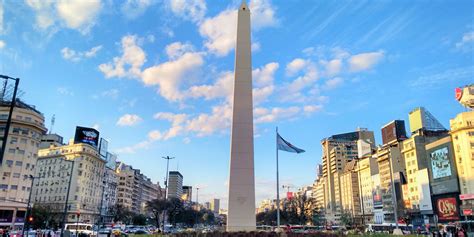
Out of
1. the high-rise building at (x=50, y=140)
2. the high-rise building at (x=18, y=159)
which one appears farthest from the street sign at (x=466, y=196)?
the high-rise building at (x=50, y=140)

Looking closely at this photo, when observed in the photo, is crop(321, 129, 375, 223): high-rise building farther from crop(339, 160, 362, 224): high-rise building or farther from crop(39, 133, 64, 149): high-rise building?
crop(39, 133, 64, 149): high-rise building

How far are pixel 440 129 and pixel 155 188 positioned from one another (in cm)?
12645

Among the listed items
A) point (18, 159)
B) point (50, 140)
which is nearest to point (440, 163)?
point (18, 159)

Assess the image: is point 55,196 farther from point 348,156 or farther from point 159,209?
point 348,156

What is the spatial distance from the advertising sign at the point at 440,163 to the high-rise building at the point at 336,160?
2294 inches

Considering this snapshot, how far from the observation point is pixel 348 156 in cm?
15050

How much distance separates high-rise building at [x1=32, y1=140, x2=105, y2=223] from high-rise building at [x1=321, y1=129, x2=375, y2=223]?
88893mm

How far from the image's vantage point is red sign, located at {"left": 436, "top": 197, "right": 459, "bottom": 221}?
70812mm

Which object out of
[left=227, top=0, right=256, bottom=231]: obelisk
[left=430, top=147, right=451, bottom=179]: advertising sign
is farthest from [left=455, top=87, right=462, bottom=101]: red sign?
[left=227, top=0, right=256, bottom=231]: obelisk

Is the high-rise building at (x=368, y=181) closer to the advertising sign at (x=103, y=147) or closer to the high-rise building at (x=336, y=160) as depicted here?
the high-rise building at (x=336, y=160)

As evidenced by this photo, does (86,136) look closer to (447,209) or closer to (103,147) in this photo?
(103,147)

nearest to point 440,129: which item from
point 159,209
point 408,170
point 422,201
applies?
point 408,170

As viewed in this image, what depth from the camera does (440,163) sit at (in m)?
76.1

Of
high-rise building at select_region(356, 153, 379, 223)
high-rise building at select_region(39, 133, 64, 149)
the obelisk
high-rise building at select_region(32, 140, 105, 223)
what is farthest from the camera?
high-rise building at select_region(356, 153, 379, 223)
